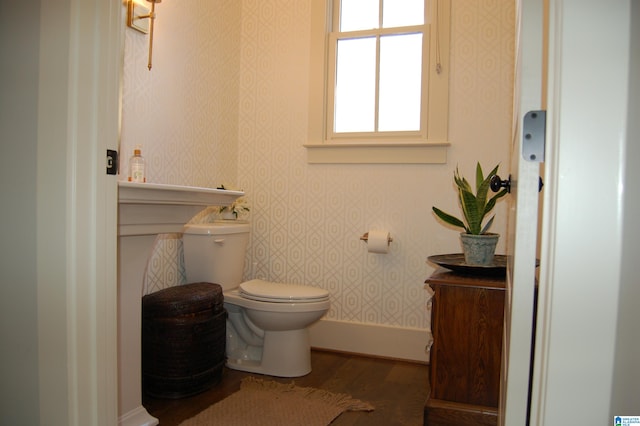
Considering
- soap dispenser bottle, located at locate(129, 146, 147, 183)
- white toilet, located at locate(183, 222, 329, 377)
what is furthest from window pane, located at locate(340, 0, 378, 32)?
soap dispenser bottle, located at locate(129, 146, 147, 183)

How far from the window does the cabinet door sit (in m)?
1.13

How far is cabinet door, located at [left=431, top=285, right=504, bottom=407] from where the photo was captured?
1554 millimetres

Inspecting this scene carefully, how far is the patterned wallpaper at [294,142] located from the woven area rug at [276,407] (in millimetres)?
692

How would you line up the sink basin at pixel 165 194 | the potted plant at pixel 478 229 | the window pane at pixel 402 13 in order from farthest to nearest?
the window pane at pixel 402 13 → the potted plant at pixel 478 229 → the sink basin at pixel 165 194

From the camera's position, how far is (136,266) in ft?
5.51

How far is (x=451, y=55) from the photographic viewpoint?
2.53 metres

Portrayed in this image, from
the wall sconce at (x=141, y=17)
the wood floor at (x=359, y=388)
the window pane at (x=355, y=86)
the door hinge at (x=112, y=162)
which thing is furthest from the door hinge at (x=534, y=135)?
the window pane at (x=355, y=86)

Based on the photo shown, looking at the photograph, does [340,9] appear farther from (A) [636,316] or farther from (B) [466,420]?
(A) [636,316]

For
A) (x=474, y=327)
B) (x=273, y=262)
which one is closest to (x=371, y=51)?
(x=273, y=262)

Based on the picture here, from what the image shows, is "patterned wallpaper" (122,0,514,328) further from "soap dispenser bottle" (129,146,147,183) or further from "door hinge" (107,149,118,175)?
"door hinge" (107,149,118,175)

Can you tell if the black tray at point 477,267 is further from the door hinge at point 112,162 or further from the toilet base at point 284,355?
the door hinge at point 112,162

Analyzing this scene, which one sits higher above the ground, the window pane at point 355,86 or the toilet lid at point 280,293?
the window pane at point 355,86

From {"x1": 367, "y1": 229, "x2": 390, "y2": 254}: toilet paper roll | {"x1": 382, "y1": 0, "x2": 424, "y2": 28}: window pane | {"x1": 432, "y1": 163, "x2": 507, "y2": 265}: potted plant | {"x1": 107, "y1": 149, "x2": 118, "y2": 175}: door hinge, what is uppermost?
{"x1": 382, "y1": 0, "x2": 424, "y2": 28}: window pane

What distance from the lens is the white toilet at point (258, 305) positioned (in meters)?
2.26
